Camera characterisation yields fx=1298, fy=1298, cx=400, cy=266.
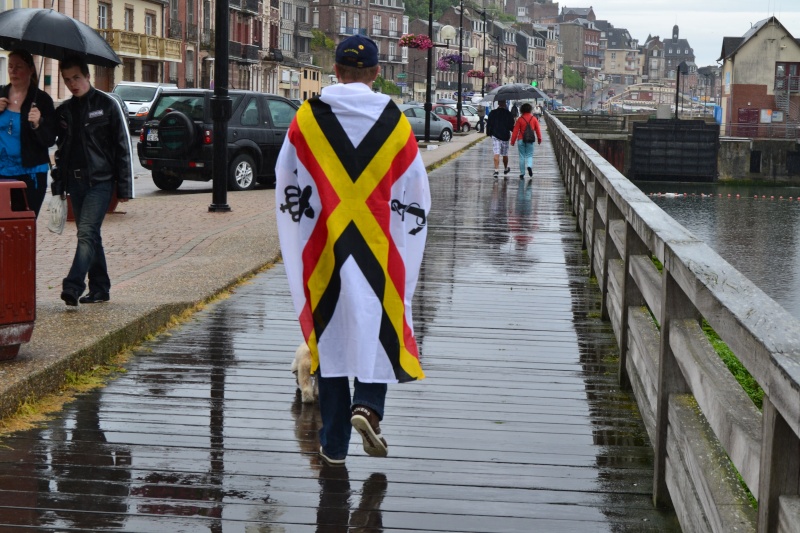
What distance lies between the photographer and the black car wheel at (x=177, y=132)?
19359 mm

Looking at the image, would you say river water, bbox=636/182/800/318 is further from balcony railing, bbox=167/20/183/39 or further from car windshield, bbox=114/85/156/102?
balcony railing, bbox=167/20/183/39

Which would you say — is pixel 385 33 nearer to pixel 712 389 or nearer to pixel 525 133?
pixel 525 133

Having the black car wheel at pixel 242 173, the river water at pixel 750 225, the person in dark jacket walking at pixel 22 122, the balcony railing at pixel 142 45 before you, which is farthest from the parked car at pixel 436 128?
the person in dark jacket walking at pixel 22 122

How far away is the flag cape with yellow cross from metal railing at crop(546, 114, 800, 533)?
0.97 meters

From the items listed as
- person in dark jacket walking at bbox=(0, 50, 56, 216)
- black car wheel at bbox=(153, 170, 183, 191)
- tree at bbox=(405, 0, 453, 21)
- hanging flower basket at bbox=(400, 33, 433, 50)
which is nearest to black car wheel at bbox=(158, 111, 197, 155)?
black car wheel at bbox=(153, 170, 183, 191)

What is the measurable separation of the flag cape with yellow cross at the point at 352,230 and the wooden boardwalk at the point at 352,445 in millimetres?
496

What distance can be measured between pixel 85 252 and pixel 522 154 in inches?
698

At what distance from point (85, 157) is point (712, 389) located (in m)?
4.93

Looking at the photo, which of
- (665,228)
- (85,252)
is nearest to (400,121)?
(665,228)

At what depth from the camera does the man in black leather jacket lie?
296 inches

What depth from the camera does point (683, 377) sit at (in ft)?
14.5

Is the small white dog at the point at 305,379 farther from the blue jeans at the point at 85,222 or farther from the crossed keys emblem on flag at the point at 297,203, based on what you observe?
the blue jeans at the point at 85,222

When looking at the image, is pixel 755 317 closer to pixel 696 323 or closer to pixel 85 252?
pixel 696 323

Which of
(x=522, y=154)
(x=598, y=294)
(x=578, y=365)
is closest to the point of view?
(x=578, y=365)
